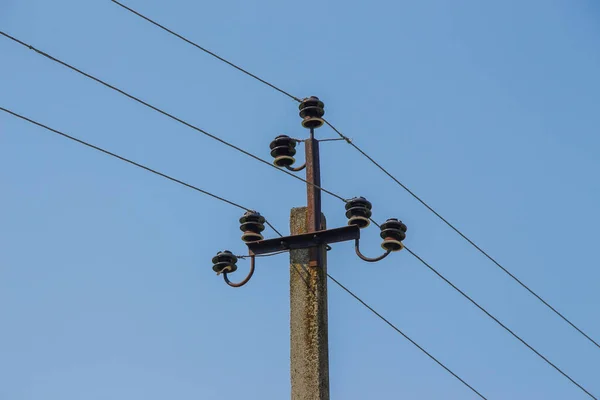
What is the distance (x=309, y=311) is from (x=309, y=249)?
0.59m

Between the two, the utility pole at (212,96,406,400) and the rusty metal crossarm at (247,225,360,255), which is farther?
the rusty metal crossarm at (247,225,360,255)

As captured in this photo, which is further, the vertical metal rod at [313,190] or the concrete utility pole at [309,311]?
the vertical metal rod at [313,190]

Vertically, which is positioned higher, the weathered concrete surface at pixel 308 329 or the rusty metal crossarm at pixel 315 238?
Answer: the rusty metal crossarm at pixel 315 238

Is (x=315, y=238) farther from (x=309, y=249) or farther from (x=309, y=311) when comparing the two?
(x=309, y=311)

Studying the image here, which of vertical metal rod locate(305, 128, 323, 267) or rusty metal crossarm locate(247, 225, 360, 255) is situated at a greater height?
vertical metal rod locate(305, 128, 323, 267)

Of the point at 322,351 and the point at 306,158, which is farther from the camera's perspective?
the point at 306,158

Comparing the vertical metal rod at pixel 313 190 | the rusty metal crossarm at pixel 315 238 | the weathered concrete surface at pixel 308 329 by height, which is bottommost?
the weathered concrete surface at pixel 308 329

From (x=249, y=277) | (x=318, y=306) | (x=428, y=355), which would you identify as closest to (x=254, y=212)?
(x=249, y=277)

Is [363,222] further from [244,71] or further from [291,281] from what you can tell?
[244,71]

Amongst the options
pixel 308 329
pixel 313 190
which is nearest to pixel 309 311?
pixel 308 329

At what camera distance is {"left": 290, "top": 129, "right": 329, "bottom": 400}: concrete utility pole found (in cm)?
911

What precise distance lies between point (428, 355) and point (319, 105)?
9.67ft

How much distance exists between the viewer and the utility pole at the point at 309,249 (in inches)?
362

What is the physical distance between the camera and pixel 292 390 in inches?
360
